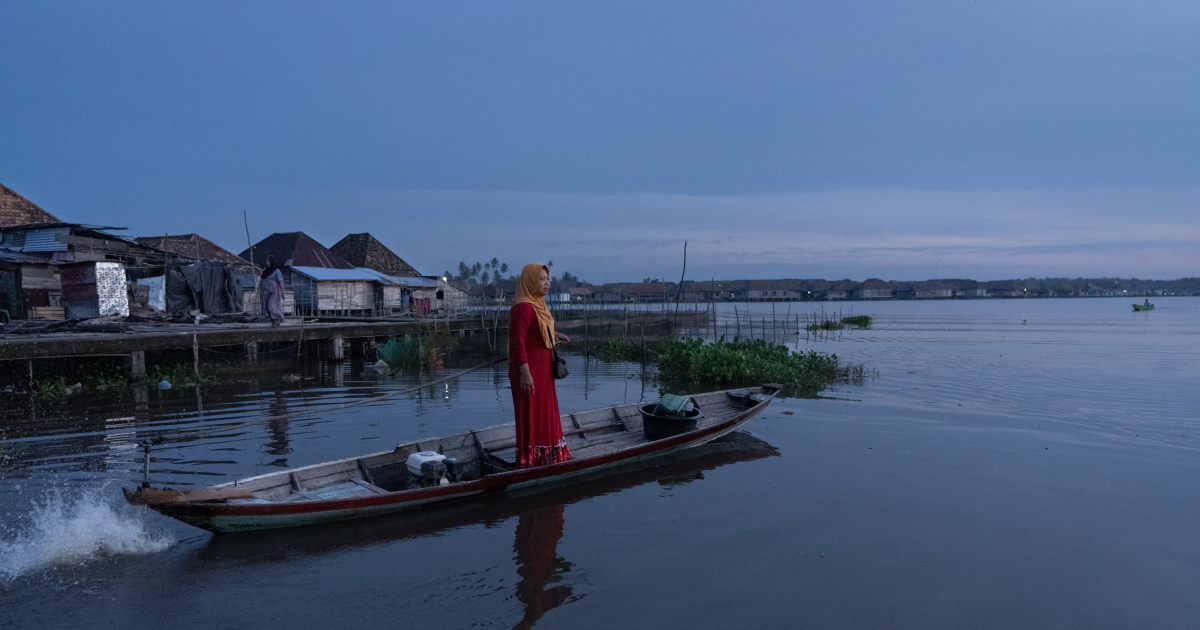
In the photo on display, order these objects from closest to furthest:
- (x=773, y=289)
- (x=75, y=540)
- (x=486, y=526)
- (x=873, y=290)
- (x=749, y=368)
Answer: (x=75, y=540), (x=486, y=526), (x=749, y=368), (x=773, y=289), (x=873, y=290)

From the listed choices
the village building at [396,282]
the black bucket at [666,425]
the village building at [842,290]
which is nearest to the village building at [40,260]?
the village building at [396,282]

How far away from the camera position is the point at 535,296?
5.12 metres

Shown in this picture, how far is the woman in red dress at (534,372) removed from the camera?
504 cm

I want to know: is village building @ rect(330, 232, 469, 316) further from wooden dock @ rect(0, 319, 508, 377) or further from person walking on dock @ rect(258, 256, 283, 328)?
person walking on dock @ rect(258, 256, 283, 328)

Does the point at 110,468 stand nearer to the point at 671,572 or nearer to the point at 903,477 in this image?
the point at 671,572

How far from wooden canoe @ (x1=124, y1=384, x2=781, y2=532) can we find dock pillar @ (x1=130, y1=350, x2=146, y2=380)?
8.16 meters

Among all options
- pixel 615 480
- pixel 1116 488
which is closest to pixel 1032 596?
pixel 1116 488

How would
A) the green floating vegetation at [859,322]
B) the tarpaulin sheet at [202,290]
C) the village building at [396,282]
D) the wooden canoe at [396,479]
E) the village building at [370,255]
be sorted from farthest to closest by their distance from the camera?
the green floating vegetation at [859,322] < the village building at [370,255] < the village building at [396,282] < the tarpaulin sheet at [202,290] < the wooden canoe at [396,479]

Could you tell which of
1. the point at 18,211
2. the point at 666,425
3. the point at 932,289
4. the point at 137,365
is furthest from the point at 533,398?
the point at 932,289

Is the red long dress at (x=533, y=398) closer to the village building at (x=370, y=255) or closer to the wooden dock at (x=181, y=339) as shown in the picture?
the wooden dock at (x=181, y=339)

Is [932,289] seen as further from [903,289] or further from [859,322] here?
[859,322]

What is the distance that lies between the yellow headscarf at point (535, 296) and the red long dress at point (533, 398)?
44 millimetres

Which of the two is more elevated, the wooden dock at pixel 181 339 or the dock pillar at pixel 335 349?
the wooden dock at pixel 181 339

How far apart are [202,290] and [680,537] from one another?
15.2 m
